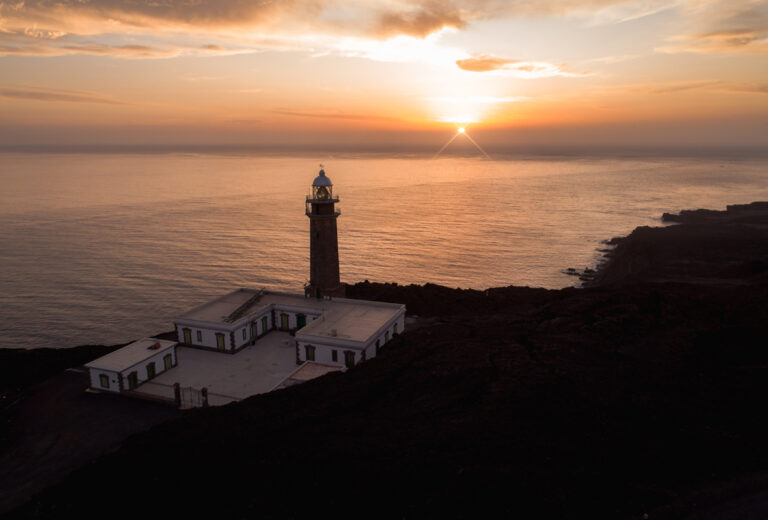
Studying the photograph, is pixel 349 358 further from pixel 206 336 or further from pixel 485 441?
pixel 485 441

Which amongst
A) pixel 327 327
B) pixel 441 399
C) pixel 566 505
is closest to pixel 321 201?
pixel 327 327

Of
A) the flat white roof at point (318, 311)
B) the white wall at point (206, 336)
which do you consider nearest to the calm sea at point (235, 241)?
the flat white roof at point (318, 311)

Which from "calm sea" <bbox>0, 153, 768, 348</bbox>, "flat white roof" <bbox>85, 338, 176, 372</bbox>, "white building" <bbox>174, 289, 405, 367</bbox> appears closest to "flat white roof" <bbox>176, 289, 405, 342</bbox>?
"white building" <bbox>174, 289, 405, 367</bbox>

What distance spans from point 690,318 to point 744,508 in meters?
20.4

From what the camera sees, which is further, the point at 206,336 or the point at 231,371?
the point at 206,336

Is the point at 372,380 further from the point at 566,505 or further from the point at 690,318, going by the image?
the point at 690,318

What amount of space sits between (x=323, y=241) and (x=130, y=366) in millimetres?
15439

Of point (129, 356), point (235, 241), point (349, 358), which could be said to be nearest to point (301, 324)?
point (349, 358)

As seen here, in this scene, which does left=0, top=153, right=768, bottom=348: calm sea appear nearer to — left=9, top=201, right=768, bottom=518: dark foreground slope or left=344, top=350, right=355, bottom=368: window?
left=344, top=350, right=355, bottom=368: window

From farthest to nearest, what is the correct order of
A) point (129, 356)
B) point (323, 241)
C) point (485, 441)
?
point (323, 241), point (129, 356), point (485, 441)

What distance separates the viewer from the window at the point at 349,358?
28045 mm

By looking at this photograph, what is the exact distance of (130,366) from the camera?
26.4 metres

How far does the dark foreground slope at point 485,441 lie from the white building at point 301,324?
2.91 metres

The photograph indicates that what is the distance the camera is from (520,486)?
47.0ft
